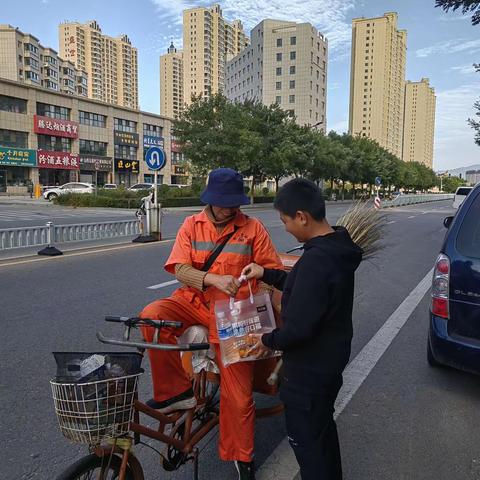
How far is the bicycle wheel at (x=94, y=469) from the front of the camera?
5.98 ft

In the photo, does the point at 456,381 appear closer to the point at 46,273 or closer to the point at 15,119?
the point at 46,273

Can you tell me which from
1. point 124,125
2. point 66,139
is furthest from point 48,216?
point 124,125

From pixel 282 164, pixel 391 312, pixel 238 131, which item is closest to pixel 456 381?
pixel 391 312

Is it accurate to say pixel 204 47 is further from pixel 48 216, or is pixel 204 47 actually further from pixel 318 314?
pixel 318 314

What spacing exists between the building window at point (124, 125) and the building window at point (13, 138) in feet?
44.4

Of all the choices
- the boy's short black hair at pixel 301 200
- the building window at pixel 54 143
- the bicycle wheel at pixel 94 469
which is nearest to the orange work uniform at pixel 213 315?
the bicycle wheel at pixel 94 469

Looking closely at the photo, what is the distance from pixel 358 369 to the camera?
416 cm

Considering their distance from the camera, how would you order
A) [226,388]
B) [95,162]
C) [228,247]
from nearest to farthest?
[226,388], [228,247], [95,162]

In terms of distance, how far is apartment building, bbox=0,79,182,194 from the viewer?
4819cm

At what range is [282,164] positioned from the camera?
36469 mm

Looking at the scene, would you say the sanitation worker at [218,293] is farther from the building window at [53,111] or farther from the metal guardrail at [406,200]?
the building window at [53,111]

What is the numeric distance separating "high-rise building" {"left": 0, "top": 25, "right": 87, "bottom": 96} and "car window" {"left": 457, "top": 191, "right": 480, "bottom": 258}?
76.3 m

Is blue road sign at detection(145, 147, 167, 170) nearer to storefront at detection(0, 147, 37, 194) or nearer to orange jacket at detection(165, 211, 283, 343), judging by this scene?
orange jacket at detection(165, 211, 283, 343)

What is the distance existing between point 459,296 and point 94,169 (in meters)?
57.8
